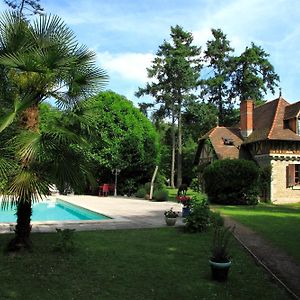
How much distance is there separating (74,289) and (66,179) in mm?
2337

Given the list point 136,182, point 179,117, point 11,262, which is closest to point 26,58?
point 11,262

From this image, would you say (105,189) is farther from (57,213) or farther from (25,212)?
(25,212)

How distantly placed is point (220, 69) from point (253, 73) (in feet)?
14.3

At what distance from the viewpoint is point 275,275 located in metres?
8.16

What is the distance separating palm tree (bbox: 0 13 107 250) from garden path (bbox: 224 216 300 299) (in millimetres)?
4571

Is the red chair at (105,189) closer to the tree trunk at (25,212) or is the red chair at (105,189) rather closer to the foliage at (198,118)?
the foliage at (198,118)

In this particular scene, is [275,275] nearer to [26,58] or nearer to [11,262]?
[11,262]

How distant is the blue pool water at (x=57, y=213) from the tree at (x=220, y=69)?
3221 centimetres

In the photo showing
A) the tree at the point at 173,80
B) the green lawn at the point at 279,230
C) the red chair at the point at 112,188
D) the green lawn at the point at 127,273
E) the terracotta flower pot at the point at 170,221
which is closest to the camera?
the green lawn at the point at 127,273

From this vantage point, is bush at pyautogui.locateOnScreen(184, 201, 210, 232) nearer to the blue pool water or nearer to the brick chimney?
the blue pool water

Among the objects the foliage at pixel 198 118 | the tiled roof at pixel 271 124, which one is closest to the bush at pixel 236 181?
the tiled roof at pixel 271 124

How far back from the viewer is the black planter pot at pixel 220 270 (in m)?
7.63

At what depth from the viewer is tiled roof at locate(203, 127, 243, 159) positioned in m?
32.3

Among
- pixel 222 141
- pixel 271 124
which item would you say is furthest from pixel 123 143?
pixel 271 124
